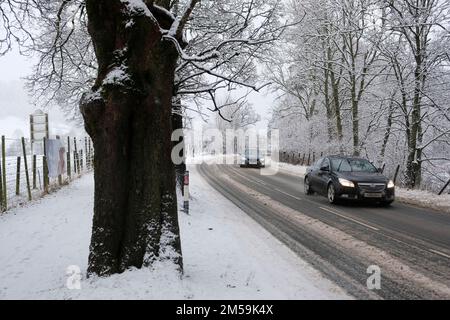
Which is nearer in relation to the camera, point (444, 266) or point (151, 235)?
point (151, 235)

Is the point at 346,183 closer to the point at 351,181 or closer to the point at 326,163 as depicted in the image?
the point at 351,181

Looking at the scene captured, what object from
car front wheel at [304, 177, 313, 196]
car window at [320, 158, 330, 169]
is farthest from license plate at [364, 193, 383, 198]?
car front wheel at [304, 177, 313, 196]

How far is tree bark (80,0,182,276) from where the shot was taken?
5.52 m

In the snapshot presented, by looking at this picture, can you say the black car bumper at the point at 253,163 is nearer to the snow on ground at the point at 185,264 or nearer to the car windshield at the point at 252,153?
the car windshield at the point at 252,153

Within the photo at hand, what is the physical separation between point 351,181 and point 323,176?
5.64ft

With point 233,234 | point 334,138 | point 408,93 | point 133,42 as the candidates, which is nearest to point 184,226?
point 233,234

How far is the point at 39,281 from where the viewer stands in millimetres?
5949

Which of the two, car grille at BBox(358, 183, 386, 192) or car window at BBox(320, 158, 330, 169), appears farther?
car window at BBox(320, 158, 330, 169)

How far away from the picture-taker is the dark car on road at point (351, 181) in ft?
43.5

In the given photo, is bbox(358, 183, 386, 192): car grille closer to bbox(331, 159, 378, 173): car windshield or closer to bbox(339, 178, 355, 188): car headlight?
bbox(339, 178, 355, 188): car headlight

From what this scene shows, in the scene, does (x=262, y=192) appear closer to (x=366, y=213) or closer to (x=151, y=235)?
(x=366, y=213)

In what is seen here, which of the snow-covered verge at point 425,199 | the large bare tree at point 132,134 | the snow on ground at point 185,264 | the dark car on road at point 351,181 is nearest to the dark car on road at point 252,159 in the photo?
the snow-covered verge at point 425,199
